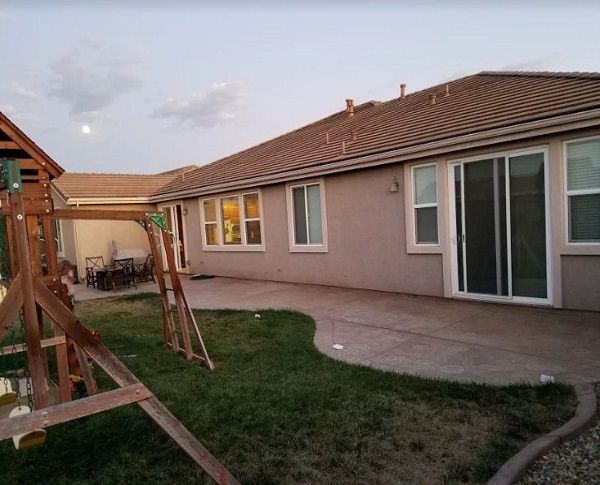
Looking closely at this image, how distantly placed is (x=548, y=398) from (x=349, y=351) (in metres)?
2.33

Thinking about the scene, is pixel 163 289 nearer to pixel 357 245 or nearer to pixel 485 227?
pixel 357 245

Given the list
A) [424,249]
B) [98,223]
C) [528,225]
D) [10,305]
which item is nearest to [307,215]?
[424,249]

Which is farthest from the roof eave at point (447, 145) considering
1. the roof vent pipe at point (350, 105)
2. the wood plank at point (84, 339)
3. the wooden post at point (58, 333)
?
the wood plank at point (84, 339)

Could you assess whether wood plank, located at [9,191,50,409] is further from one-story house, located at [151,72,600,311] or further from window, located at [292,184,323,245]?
window, located at [292,184,323,245]

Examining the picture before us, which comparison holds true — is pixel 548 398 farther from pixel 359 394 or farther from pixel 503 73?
pixel 503 73

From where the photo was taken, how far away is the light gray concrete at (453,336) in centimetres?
453

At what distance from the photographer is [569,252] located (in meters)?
6.50

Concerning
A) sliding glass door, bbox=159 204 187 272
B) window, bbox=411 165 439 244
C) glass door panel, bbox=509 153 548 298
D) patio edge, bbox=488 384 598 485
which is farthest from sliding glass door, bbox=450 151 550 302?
sliding glass door, bbox=159 204 187 272

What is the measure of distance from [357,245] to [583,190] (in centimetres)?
446

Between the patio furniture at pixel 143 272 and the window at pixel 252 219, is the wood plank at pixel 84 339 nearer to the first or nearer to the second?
the window at pixel 252 219

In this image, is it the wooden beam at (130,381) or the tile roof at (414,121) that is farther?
the tile roof at (414,121)

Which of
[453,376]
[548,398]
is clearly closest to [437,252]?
[453,376]

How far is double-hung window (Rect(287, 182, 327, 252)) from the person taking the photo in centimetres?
1059

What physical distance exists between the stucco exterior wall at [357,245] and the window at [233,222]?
1.62 ft
